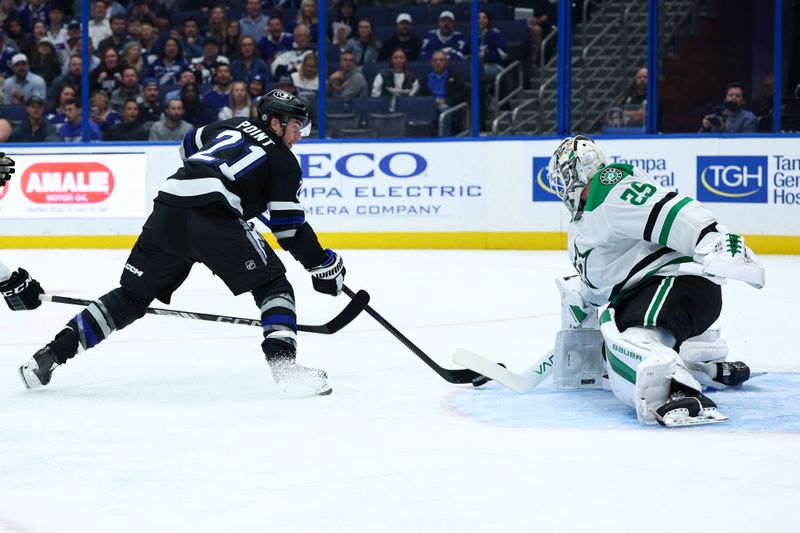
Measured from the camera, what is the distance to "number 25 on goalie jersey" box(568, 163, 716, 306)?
2.95 m

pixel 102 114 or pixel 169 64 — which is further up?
pixel 169 64

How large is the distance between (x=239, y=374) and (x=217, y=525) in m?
1.73

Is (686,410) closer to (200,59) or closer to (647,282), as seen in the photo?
(647,282)

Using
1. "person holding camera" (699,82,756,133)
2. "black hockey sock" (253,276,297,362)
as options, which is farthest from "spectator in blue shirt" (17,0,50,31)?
"black hockey sock" (253,276,297,362)

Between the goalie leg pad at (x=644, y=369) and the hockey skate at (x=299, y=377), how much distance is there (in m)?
0.80

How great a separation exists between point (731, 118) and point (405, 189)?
93.6 inches

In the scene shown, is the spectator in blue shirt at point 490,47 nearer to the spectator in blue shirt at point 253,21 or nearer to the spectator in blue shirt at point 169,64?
the spectator in blue shirt at point 253,21

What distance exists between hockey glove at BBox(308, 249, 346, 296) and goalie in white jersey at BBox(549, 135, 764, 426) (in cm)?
65

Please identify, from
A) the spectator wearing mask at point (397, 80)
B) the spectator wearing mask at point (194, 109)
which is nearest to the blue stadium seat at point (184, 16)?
the spectator wearing mask at point (194, 109)

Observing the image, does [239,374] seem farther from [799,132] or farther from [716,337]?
[799,132]

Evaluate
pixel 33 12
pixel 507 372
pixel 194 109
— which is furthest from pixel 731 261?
pixel 33 12

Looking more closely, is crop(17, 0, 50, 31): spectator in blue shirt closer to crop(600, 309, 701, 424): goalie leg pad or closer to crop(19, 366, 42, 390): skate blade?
crop(19, 366, 42, 390): skate blade

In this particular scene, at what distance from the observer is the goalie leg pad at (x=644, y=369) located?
9.24 feet

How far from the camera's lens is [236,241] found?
330 cm
